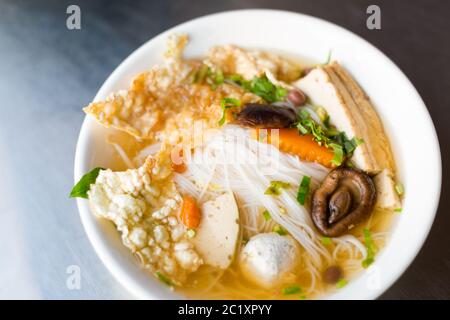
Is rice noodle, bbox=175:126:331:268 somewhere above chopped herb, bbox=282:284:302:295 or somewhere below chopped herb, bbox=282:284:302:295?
above

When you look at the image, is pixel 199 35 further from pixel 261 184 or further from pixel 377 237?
pixel 377 237

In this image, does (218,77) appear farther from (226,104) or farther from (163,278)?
(163,278)

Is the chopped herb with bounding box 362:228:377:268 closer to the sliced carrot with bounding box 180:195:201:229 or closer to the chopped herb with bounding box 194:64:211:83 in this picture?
the sliced carrot with bounding box 180:195:201:229

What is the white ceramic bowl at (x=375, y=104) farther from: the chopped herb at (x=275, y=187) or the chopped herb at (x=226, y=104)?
the chopped herb at (x=275, y=187)

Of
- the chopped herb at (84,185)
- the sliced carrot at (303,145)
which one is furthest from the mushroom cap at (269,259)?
the chopped herb at (84,185)

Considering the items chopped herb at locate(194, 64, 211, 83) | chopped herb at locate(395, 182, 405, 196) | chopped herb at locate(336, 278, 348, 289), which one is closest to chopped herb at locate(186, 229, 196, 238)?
chopped herb at locate(336, 278, 348, 289)
